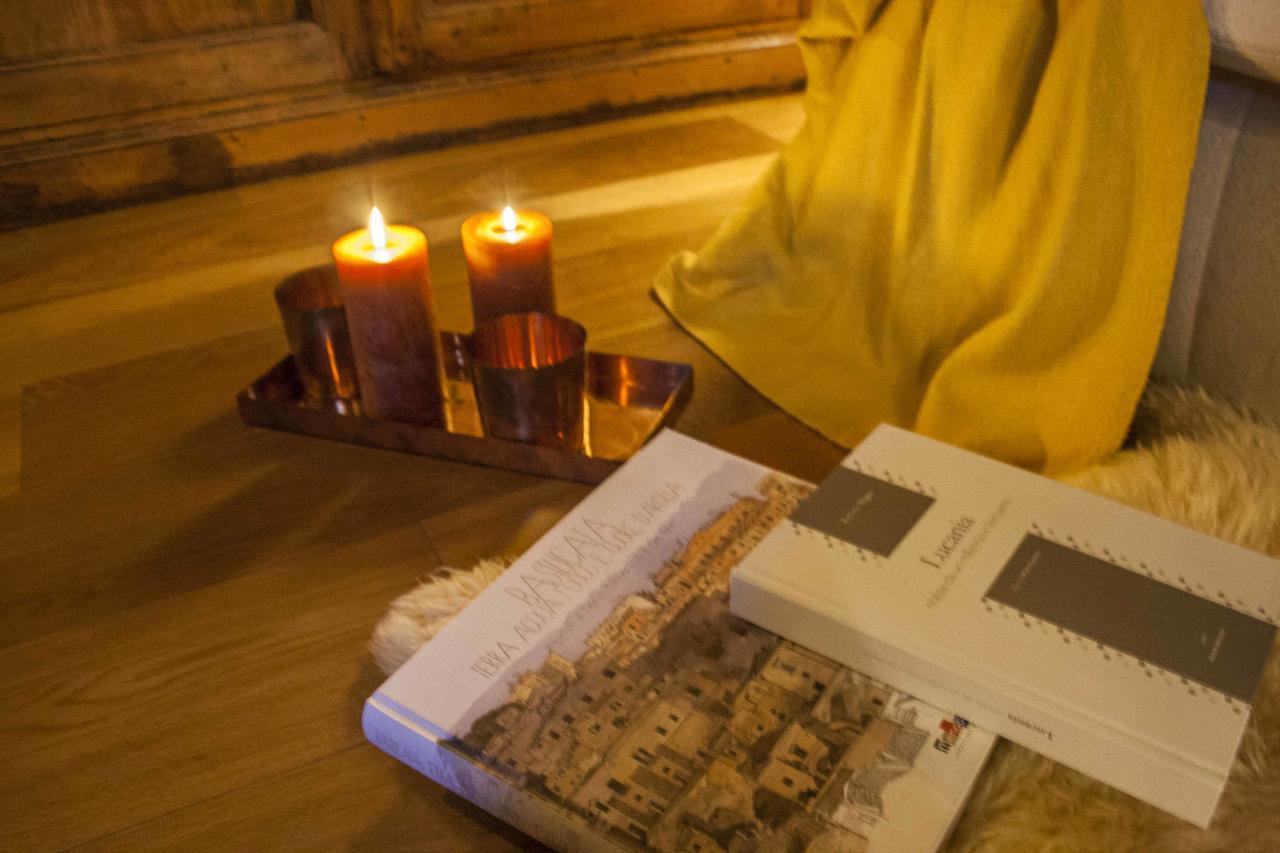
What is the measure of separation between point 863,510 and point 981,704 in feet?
0.46

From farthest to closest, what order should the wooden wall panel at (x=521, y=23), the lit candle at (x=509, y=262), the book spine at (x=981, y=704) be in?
the wooden wall panel at (x=521, y=23), the lit candle at (x=509, y=262), the book spine at (x=981, y=704)

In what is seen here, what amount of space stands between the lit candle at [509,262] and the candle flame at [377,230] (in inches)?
3.1

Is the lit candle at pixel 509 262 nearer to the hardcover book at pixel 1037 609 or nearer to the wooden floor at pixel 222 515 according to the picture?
the wooden floor at pixel 222 515

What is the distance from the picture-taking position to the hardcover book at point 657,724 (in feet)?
1.68

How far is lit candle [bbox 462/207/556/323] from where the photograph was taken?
85cm

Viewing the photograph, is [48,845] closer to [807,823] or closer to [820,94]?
[807,823]

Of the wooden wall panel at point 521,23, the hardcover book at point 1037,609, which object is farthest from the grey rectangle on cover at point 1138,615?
the wooden wall panel at point 521,23

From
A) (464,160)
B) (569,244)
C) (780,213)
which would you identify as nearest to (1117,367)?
(780,213)

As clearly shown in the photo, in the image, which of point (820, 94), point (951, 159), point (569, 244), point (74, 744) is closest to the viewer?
point (74, 744)

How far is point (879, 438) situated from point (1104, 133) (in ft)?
0.94

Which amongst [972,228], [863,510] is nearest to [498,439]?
[863,510]

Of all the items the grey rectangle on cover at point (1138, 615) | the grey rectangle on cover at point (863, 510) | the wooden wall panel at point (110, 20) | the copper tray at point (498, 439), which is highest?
the wooden wall panel at point (110, 20)

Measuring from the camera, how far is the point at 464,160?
5.15 feet

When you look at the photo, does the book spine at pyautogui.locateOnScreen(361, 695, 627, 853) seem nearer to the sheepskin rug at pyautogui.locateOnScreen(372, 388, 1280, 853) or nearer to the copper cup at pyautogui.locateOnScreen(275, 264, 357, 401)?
the sheepskin rug at pyautogui.locateOnScreen(372, 388, 1280, 853)
